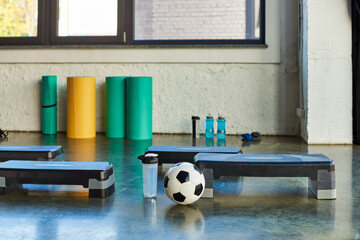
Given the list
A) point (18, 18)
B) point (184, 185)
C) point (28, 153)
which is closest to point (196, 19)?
point (18, 18)

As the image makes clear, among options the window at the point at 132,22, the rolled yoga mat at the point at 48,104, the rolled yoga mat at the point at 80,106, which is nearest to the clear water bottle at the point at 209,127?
the window at the point at 132,22

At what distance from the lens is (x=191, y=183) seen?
267cm

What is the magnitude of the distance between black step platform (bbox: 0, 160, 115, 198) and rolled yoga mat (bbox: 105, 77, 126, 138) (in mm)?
2858

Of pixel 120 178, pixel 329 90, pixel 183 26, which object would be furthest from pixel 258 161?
pixel 183 26

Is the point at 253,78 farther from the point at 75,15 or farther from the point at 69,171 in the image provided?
the point at 69,171

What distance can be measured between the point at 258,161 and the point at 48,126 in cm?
387

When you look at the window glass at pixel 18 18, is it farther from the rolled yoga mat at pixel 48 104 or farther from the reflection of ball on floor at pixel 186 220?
the reflection of ball on floor at pixel 186 220

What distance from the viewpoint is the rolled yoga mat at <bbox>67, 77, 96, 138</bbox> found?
5.93 m

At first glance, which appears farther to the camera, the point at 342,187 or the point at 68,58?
the point at 68,58

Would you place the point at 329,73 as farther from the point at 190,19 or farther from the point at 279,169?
the point at 279,169

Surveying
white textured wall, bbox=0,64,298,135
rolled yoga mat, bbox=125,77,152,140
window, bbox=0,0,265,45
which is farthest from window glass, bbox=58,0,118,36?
rolled yoga mat, bbox=125,77,152,140

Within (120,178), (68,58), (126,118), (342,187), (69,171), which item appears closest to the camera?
(69,171)

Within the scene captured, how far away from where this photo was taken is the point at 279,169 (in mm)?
2881

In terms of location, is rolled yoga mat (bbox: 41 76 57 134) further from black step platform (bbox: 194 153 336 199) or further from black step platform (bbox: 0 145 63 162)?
black step platform (bbox: 194 153 336 199)
